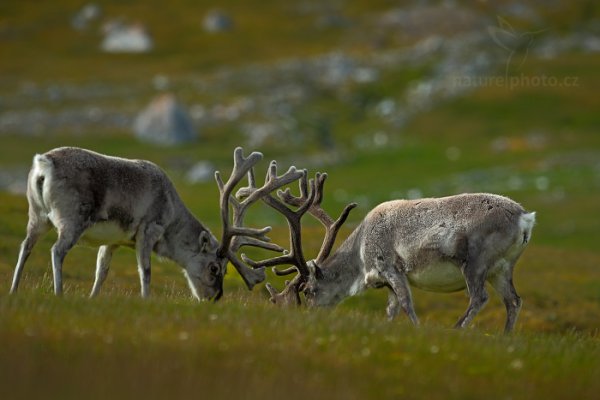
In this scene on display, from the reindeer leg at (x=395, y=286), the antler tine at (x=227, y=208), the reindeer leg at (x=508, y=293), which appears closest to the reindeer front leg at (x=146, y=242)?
the antler tine at (x=227, y=208)

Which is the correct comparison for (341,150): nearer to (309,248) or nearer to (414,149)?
(414,149)

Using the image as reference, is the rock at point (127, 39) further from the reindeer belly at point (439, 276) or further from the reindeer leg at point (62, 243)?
the reindeer leg at point (62, 243)

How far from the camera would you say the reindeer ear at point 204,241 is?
50.2 ft

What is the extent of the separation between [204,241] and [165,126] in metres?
71.9

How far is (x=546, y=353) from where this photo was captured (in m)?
10.9

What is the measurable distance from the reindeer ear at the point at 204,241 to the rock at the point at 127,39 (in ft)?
379

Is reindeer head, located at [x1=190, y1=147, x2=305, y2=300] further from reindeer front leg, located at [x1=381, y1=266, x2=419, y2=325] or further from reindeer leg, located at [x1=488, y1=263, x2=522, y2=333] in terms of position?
reindeer leg, located at [x1=488, y1=263, x2=522, y2=333]

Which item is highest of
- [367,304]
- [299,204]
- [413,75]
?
[413,75]

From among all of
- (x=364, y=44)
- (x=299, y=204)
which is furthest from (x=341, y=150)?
(x=299, y=204)

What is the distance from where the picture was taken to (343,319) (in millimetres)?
11664

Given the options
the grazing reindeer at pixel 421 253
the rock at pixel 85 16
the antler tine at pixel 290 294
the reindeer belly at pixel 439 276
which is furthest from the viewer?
the rock at pixel 85 16

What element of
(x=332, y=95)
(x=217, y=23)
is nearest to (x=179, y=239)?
(x=332, y=95)

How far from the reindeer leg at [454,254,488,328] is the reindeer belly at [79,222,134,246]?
5.30 meters

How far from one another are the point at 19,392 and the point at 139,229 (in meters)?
6.82
